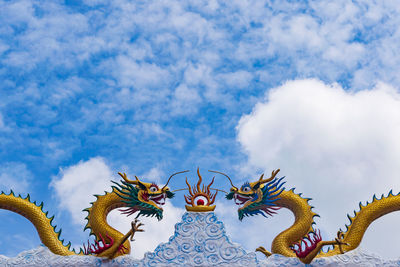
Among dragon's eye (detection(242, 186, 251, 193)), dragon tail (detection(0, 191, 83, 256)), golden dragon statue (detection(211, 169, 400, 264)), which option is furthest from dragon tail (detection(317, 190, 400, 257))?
dragon tail (detection(0, 191, 83, 256))

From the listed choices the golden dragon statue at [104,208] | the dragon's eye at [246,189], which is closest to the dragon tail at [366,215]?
the dragon's eye at [246,189]

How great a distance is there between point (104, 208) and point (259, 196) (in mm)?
3062

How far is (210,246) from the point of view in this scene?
1012 cm

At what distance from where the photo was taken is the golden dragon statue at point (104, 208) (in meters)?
10.7

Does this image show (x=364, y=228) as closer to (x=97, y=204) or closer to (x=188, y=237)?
(x=188, y=237)

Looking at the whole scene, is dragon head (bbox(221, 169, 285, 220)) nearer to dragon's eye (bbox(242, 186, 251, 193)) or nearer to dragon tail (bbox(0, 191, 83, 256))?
dragon's eye (bbox(242, 186, 251, 193))

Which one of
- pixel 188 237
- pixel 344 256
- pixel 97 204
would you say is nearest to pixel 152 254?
pixel 188 237

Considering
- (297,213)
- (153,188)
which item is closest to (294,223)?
(297,213)

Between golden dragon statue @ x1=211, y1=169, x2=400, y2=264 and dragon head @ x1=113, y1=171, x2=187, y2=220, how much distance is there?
139 centimetres

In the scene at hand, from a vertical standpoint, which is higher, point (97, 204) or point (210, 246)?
point (97, 204)

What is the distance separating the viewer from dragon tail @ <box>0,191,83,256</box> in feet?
34.6

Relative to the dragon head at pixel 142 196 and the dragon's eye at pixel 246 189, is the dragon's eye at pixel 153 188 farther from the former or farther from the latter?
the dragon's eye at pixel 246 189

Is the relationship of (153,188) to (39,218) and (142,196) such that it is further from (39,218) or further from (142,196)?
(39,218)

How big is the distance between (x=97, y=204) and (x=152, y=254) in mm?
1672
